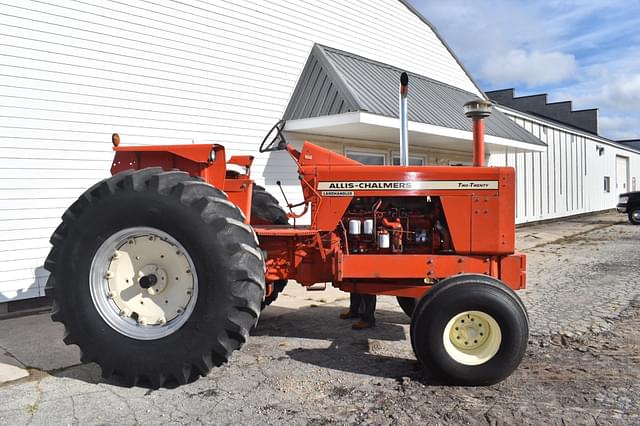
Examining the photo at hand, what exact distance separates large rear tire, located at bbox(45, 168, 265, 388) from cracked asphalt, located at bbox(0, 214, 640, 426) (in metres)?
0.32

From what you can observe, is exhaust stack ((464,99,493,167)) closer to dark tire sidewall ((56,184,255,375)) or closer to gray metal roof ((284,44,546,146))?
dark tire sidewall ((56,184,255,375))

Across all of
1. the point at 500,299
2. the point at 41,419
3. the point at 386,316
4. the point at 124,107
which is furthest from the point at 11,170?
the point at 500,299

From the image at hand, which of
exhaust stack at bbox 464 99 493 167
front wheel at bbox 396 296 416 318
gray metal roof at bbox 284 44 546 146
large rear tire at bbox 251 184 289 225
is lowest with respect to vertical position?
front wheel at bbox 396 296 416 318

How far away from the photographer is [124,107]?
275 inches

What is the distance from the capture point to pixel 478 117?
450 cm

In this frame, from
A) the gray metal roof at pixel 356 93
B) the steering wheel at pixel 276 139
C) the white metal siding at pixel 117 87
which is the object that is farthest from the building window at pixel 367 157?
the steering wheel at pixel 276 139

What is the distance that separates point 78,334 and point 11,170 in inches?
132

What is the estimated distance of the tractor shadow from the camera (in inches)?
161

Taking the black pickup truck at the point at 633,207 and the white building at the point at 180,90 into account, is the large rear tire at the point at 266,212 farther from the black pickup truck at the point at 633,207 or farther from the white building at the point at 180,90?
the black pickup truck at the point at 633,207

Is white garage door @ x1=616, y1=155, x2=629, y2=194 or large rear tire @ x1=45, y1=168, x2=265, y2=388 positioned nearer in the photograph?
large rear tire @ x1=45, y1=168, x2=265, y2=388

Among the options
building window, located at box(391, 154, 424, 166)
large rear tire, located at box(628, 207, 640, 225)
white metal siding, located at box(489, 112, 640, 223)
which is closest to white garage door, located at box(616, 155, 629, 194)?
white metal siding, located at box(489, 112, 640, 223)

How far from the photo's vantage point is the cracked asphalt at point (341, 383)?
3.25m

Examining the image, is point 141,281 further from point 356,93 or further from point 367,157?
point 367,157

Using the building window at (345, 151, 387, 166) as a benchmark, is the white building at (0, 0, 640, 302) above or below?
above
